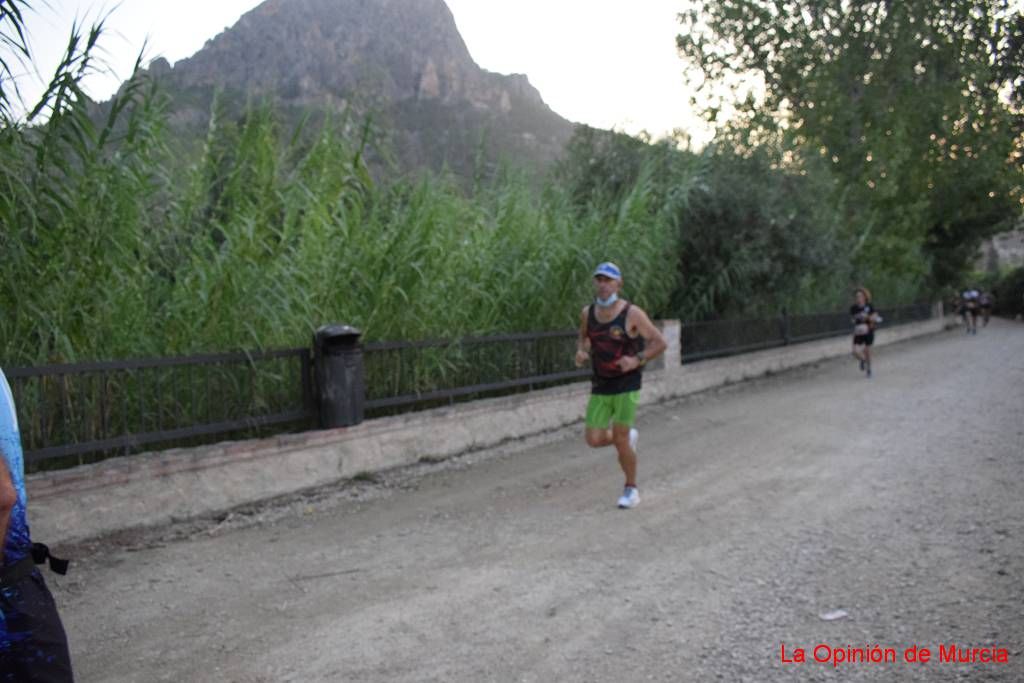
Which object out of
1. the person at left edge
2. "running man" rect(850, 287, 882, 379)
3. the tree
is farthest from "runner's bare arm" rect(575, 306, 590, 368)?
the tree

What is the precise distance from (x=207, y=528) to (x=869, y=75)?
24.8 metres

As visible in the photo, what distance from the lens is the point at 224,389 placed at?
671 centimetres

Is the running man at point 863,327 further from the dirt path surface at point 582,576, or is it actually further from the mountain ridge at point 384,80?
the dirt path surface at point 582,576

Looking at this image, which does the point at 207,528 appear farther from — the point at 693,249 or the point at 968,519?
the point at 693,249

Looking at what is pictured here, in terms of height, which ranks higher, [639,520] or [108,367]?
[108,367]

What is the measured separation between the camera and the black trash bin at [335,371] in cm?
710

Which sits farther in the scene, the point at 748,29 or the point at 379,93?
the point at 748,29

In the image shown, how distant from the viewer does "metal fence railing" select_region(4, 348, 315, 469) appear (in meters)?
5.44

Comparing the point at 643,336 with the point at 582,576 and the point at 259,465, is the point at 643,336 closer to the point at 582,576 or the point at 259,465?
the point at 582,576

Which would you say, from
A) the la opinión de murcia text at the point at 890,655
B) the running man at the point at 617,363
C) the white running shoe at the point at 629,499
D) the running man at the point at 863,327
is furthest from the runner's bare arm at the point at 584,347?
the running man at the point at 863,327

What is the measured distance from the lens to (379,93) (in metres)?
9.48

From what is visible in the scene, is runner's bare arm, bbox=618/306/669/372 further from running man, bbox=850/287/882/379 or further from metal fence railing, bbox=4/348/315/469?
running man, bbox=850/287/882/379


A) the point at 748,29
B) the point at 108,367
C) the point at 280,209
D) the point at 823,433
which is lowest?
the point at 823,433

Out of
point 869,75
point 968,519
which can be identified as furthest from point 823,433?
point 869,75
